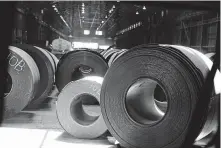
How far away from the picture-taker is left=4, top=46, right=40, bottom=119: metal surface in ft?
16.1

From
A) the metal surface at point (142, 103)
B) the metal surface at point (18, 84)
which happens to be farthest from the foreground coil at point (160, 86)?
the metal surface at point (18, 84)

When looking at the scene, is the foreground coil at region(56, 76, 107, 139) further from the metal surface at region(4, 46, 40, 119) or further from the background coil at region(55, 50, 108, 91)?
the background coil at region(55, 50, 108, 91)

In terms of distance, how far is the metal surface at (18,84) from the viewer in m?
4.92

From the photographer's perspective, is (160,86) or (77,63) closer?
(160,86)

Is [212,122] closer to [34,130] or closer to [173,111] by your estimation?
[173,111]

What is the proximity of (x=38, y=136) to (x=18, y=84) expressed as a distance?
1.18m

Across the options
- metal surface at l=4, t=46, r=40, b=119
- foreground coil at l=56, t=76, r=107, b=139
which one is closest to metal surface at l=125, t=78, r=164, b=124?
foreground coil at l=56, t=76, r=107, b=139

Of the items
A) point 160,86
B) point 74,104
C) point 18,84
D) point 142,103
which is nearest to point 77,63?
point 18,84

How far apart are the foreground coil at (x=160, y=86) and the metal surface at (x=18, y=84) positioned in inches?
68.1

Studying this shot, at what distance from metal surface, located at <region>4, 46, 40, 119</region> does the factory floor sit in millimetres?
279

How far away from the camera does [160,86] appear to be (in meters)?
3.54

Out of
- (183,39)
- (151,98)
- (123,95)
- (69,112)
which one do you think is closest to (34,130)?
(69,112)

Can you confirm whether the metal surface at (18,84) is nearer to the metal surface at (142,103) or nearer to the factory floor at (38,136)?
the factory floor at (38,136)

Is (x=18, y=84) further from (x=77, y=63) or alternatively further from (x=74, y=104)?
(x=77, y=63)
